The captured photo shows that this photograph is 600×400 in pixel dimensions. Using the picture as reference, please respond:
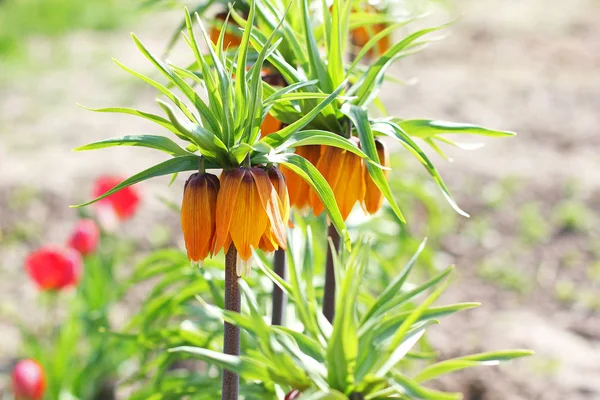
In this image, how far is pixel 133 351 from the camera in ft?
6.85

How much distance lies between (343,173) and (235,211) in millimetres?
224

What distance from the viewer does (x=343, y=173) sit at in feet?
3.57

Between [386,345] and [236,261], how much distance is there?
7.7 inches

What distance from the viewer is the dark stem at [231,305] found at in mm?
966

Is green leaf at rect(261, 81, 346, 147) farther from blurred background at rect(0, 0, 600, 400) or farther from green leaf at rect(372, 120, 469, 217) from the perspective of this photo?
blurred background at rect(0, 0, 600, 400)

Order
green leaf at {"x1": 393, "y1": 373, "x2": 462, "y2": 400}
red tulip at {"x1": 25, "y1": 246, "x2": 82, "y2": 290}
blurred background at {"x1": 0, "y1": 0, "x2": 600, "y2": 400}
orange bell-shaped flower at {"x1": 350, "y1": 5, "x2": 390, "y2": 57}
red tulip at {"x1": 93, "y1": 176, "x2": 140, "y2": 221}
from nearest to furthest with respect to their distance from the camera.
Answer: green leaf at {"x1": 393, "y1": 373, "x2": 462, "y2": 400} → orange bell-shaped flower at {"x1": 350, "y1": 5, "x2": 390, "y2": 57} → red tulip at {"x1": 25, "y1": 246, "x2": 82, "y2": 290} → red tulip at {"x1": 93, "y1": 176, "x2": 140, "y2": 221} → blurred background at {"x1": 0, "y1": 0, "x2": 600, "y2": 400}

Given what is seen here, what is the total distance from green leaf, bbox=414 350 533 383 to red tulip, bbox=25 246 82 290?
1.43 meters

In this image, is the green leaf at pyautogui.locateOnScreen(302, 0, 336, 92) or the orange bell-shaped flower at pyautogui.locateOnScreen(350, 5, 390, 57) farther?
the orange bell-shaped flower at pyautogui.locateOnScreen(350, 5, 390, 57)

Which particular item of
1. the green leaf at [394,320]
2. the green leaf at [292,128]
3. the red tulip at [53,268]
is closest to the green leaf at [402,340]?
the green leaf at [394,320]

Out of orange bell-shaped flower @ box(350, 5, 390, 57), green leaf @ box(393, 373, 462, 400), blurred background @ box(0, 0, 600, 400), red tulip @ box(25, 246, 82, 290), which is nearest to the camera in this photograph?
green leaf @ box(393, 373, 462, 400)

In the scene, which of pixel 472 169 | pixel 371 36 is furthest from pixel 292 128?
pixel 472 169

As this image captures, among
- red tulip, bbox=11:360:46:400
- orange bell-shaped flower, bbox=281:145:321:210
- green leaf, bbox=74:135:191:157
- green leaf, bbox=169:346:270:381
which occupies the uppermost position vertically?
green leaf, bbox=74:135:191:157

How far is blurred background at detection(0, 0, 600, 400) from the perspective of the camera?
2.65 meters

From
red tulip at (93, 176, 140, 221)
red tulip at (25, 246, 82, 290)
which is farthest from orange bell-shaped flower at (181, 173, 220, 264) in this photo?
red tulip at (93, 176, 140, 221)
